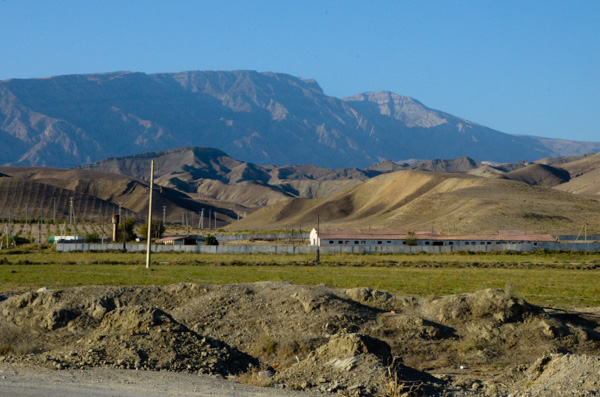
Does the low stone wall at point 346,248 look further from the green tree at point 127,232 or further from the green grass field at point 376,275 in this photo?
the green tree at point 127,232

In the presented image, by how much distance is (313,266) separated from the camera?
6269 cm

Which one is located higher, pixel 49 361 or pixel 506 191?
pixel 506 191

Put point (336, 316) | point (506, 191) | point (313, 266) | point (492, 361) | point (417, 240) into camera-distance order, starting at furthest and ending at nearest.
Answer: point (506, 191) < point (417, 240) < point (313, 266) < point (336, 316) < point (492, 361)

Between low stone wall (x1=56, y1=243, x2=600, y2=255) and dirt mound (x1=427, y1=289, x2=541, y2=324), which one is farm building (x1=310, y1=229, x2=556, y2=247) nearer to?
low stone wall (x1=56, y1=243, x2=600, y2=255)

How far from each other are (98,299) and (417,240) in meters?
78.9

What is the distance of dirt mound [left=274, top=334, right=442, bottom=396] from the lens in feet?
46.1

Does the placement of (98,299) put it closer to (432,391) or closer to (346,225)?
(432,391)

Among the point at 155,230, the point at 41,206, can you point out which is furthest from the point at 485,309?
the point at 41,206

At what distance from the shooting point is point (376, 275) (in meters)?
51.0

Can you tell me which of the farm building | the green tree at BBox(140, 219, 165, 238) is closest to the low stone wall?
the farm building

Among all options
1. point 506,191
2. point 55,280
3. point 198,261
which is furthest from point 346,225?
point 55,280

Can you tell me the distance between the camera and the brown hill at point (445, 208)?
128m

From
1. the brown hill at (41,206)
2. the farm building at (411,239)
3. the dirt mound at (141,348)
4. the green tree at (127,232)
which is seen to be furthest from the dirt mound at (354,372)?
the brown hill at (41,206)

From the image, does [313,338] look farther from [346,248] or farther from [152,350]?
[346,248]
